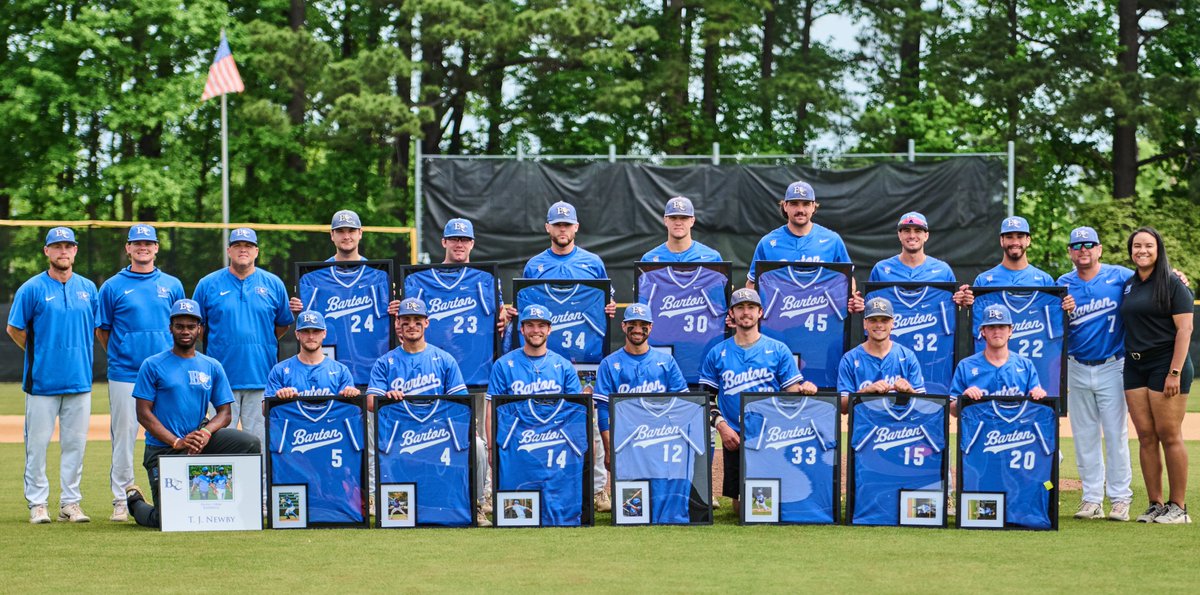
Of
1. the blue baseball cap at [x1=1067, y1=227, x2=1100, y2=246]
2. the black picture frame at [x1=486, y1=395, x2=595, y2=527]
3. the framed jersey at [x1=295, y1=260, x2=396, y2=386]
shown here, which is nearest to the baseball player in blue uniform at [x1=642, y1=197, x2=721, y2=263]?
the black picture frame at [x1=486, y1=395, x2=595, y2=527]

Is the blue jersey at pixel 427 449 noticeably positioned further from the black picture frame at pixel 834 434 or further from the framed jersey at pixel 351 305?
the black picture frame at pixel 834 434

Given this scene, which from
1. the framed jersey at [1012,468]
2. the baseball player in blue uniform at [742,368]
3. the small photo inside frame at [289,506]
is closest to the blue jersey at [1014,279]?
the framed jersey at [1012,468]

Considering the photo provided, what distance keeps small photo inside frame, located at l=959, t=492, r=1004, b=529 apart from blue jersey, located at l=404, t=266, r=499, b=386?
3478mm

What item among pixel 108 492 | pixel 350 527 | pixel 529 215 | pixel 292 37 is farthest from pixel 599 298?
pixel 292 37

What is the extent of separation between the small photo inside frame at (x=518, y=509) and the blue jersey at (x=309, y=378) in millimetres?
1377

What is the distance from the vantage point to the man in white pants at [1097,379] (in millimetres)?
9859

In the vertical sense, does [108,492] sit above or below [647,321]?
below

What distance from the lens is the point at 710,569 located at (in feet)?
25.2

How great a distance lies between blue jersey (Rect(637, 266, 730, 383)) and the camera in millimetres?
10258

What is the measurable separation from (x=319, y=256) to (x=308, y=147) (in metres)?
9.10

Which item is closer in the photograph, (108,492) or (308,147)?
(108,492)

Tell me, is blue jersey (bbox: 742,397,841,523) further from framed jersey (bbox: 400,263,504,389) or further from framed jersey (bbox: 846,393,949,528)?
framed jersey (bbox: 400,263,504,389)

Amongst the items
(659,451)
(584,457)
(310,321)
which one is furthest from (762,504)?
(310,321)

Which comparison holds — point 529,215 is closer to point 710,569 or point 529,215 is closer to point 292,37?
point 292,37
